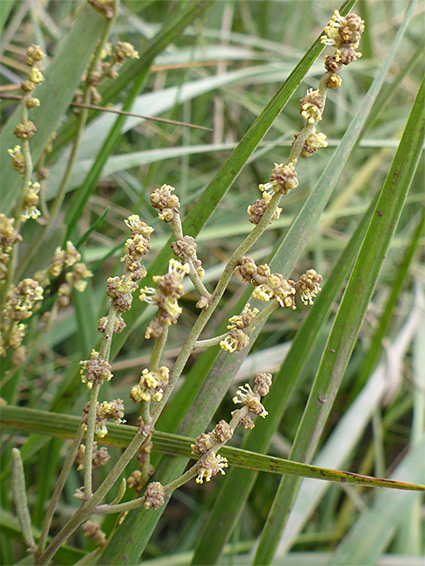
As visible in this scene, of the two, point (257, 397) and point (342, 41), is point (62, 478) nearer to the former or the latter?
point (257, 397)

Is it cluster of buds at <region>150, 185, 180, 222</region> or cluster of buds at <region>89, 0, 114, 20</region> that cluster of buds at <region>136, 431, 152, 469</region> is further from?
cluster of buds at <region>89, 0, 114, 20</region>

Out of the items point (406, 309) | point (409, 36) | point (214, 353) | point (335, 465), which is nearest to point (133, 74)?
point (214, 353)

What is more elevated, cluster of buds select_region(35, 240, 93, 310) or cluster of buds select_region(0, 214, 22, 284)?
cluster of buds select_region(35, 240, 93, 310)

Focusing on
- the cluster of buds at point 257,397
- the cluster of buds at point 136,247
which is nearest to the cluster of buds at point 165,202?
the cluster of buds at point 136,247

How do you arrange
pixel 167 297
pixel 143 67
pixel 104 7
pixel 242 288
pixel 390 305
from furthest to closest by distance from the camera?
pixel 242 288, pixel 390 305, pixel 143 67, pixel 104 7, pixel 167 297

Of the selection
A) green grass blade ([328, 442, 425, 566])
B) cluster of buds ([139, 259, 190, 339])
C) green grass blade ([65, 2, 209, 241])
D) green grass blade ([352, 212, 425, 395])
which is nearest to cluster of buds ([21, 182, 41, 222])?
green grass blade ([65, 2, 209, 241])

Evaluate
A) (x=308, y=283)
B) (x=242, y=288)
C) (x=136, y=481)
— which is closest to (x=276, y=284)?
(x=308, y=283)

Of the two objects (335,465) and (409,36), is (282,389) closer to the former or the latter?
(335,465)

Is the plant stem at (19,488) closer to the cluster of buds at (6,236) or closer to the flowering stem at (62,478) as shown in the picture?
the flowering stem at (62,478)
